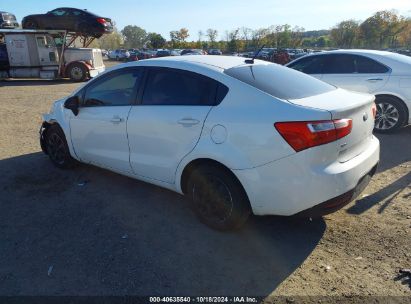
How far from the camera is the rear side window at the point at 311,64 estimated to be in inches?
296

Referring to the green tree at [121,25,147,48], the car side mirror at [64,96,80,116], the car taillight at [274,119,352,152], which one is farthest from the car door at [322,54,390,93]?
the green tree at [121,25,147,48]

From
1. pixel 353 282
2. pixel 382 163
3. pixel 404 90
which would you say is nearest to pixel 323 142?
pixel 353 282

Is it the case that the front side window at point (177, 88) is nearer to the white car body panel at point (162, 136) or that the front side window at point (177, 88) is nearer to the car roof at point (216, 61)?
the white car body panel at point (162, 136)

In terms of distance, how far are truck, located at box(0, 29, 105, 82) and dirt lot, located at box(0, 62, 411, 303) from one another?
15.3m

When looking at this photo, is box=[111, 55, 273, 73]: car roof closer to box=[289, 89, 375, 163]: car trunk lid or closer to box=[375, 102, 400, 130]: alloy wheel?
box=[289, 89, 375, 163]: car trunk lid

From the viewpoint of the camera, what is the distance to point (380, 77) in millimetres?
6758

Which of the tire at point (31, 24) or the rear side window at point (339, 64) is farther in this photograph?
the tire at point (31, 24)

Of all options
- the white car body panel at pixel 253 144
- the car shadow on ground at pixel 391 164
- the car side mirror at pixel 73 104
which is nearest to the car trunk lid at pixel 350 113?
the white car body panel at pixel 253 144

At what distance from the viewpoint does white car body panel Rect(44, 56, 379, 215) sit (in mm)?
2902

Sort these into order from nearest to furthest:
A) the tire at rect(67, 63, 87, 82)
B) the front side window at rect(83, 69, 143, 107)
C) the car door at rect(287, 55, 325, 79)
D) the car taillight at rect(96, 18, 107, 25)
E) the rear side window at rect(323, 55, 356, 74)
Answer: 1. the front side window at rect(83, 69, 143, 107)
2. the rear side window at rect(323, 55, 356, 74)
3. the car door at rect(287, 55, 325, 79)
4. the car taillight at rect(96, 18, 107, 25)
5. the tire at rect(67, 63, 87, 82)

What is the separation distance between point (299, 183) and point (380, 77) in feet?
16.1

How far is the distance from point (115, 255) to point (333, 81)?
583cm

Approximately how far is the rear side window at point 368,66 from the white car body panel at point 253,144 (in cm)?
379

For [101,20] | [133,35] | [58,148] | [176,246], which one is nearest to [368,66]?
[176,246]
